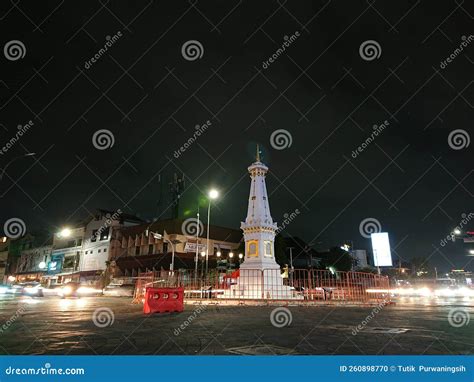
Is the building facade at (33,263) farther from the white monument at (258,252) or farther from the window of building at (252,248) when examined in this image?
the white monument at (258,252)

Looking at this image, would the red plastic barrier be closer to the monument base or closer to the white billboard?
the monument base

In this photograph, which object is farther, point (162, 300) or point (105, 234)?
point (105, 234)

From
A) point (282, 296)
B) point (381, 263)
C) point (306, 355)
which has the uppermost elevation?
point (381, 263)

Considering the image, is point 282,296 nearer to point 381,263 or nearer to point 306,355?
point 306,355

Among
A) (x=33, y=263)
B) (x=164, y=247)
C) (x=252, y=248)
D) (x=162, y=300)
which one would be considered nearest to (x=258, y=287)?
(x=252, y=248)

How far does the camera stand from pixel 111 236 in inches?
2063

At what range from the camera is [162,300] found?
37.4 feet

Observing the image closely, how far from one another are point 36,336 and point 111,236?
50.4m

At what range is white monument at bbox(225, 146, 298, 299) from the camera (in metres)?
20.1

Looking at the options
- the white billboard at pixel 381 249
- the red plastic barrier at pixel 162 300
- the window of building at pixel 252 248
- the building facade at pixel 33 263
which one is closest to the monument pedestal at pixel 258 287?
the window of building at pixel 252 248

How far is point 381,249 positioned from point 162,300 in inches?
1655

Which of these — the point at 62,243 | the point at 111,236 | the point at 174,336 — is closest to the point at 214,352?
the point at 174,336

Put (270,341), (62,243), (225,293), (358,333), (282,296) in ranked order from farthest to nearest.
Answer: (62,243) → (225,293) → (282,296) → (358,333) → (270,341)

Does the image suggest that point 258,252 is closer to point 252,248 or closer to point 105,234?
point 252,248
